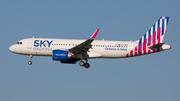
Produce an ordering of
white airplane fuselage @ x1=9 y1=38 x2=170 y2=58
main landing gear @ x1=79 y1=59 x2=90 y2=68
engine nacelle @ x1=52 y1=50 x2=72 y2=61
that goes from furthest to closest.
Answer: main landing gear @ x1=79 y1=59 x2=90 y2=68, white airplane fuselage @ x1=9 y1=38 x2=170 y2=58, engine nacelle @ x1=52 y1=50 x2=72 y2=61

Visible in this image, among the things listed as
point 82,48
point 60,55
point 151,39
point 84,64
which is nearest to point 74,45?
point 82,48

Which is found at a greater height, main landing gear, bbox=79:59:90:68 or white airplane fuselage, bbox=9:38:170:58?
white airplane fuselage, bbox=9:38:170:58

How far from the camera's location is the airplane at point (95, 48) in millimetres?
55312

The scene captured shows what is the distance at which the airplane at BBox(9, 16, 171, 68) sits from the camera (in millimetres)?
55312

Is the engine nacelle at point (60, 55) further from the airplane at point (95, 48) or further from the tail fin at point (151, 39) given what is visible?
the tail fin at point (151, 39)

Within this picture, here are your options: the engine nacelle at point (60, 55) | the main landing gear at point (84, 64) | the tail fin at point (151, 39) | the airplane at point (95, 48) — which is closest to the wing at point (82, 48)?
the airplane at point (95, 48)

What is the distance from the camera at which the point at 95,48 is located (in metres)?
56.3

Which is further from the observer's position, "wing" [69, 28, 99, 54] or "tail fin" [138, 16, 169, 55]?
"tail fin" [138, 16, 169, 55]

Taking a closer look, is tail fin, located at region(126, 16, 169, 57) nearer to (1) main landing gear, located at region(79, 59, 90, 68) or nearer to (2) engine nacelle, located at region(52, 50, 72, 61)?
(1) main landing gear, located at region(79, 59, 90, 68)

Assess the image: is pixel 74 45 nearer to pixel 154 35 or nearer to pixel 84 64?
pixel 84 64

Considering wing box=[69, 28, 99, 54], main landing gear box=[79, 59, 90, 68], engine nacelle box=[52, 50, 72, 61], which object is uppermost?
wing box=[69, 28, 99, 54]

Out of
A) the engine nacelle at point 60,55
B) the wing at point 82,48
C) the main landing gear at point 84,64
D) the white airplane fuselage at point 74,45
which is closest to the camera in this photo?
the wing at point 82,48

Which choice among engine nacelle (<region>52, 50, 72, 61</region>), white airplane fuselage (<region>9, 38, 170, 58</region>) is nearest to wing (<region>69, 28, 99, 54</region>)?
engine nacelle (<region>52, 50, 72, 61</region>)

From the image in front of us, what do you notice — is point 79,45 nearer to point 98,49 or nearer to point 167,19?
point 98,49
